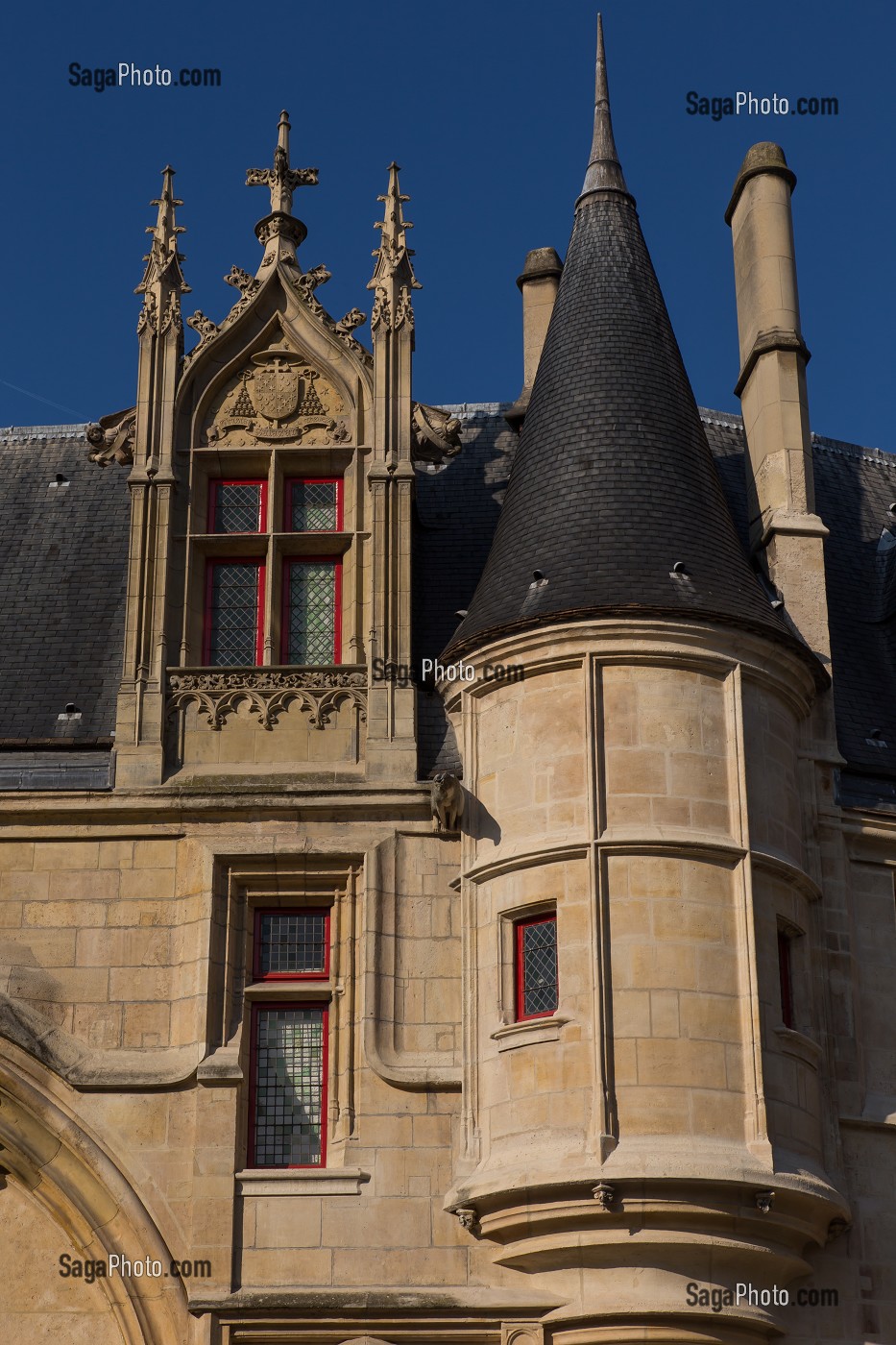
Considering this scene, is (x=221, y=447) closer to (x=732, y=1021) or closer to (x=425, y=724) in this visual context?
(x=425, y=724)

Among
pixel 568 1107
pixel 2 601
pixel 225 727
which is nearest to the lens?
pixel 568 1107

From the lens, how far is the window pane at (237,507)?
18875mm

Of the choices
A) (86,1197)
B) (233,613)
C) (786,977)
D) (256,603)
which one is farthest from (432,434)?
(86,1197)

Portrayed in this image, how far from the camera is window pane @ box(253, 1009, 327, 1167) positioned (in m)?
16.6

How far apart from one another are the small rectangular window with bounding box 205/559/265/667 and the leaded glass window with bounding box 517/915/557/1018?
3.48m

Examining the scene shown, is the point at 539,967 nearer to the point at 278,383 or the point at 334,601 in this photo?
the point at 334,601

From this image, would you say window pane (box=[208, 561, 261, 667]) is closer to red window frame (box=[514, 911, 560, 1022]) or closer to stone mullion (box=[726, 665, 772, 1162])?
red window frame (box=[514, 911, 560, 1022])

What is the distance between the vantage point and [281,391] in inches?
752

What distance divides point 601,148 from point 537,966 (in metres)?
8.71

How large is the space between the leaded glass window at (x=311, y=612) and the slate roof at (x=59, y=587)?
1724 mm

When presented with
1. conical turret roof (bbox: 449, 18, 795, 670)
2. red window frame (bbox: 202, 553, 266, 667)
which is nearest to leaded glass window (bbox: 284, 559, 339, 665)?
red window frame (bbox: 202, 553, 266, 667)

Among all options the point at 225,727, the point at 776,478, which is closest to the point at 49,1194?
the point at 225,727

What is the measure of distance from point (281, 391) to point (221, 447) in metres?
0.77

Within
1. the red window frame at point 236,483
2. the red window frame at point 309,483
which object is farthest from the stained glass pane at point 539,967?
the red window frame at point 236,483
